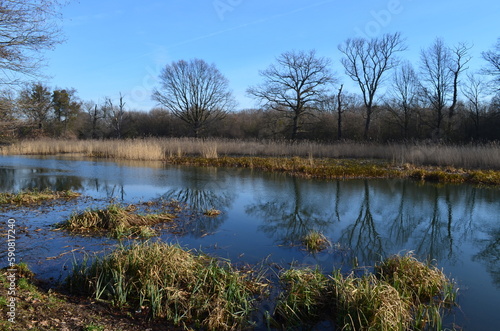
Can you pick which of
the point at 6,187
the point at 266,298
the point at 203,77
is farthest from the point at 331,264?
the point at 203,77

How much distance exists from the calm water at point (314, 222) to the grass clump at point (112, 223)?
1.08ft

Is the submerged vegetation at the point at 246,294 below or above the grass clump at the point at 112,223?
below

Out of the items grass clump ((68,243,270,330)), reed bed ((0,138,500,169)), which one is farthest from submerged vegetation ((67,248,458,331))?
reed bed ((0,138,500,169))

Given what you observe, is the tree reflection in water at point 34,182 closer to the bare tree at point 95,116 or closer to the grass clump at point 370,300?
the grass clump at point 370,300

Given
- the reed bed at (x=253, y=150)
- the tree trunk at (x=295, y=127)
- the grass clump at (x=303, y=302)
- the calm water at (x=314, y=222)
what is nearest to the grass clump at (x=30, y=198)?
the calm water at (x=314, y=222)

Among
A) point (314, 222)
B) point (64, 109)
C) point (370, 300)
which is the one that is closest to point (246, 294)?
point (370, 300)

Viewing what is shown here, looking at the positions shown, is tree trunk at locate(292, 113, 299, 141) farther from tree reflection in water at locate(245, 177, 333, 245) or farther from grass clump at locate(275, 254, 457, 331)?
grass clump at locate(275, 254, 457, 331)

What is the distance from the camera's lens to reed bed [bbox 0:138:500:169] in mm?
16812

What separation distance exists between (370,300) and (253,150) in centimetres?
1916

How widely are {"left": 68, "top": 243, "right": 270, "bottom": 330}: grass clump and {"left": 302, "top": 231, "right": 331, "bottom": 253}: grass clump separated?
5.60 feet

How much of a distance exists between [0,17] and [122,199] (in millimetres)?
4553

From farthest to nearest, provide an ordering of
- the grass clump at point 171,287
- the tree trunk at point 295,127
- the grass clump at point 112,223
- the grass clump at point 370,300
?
1. the tree trunk at point 295,127
2. the grass clump at point 112,223
3. the grass clump at point 171,287
4. the grass clump at point 370,300

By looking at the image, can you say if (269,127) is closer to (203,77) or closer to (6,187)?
(203,77)

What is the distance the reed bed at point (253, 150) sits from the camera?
1681 cm
